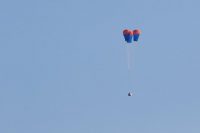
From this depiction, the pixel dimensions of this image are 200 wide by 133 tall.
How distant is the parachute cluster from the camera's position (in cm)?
5028

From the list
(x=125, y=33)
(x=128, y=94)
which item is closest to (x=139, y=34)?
(x=125, y=33)

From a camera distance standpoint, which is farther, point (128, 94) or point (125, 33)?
point (125, 33)

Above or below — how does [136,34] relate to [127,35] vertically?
above

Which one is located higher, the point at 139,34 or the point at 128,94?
the point at 139,34

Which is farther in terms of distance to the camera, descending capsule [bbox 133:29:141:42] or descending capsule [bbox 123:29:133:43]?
descending capsule [bbox 133:29:141:42]

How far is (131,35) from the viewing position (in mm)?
50688

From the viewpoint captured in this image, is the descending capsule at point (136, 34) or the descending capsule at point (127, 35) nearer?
the descending capsule at point (127, 35)

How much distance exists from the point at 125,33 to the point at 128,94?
391 inches

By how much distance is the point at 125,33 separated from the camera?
Result: 50.3 metres

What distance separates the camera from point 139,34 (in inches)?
2035

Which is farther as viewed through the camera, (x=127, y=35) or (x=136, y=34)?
(x=136, y=34)

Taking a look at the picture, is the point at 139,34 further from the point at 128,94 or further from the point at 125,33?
the point at 128,94

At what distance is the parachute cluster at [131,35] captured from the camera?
50281 mm

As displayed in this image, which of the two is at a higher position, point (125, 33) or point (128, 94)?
point (125, 33)
